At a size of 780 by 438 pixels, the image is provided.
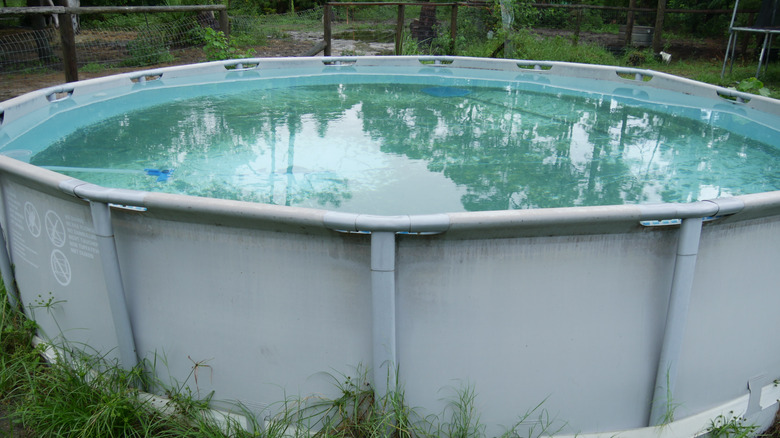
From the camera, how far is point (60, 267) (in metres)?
2.23

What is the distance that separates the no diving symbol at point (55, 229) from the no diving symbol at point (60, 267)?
4 cm

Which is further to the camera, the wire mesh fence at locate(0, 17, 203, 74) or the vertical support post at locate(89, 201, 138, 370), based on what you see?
the wire mesh fence at locate(0, 17, 203, 74)

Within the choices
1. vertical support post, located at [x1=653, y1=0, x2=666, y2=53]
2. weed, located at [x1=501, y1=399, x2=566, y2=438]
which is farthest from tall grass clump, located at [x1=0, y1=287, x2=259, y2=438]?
vertical support post, located at [x1=653, y1=0, x2=666, y2=53]

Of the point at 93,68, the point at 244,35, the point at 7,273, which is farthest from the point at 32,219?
the point at 244,35

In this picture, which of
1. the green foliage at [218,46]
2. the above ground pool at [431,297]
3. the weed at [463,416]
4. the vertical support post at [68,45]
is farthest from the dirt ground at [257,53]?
the weed at [463,416]

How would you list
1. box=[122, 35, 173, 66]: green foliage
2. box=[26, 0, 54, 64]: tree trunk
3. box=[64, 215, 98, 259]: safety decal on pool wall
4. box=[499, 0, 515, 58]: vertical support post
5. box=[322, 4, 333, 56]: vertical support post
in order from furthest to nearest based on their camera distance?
1. box=[122, 35, 173, 66]: green foliage
2. box=[26, 0, 54, 64]: tree trunk
3. box=[499, 0, 515, 58]: vertical support post
4. box=[322, 4, 333, 56]: vertical support post
5. box=[64, 215, 98, 259]: safety decal on pool wall

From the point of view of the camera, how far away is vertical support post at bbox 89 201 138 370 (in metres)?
1.93

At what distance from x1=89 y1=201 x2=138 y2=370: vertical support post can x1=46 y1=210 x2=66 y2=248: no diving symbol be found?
0.26 m

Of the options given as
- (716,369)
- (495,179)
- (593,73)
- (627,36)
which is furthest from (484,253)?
(627,36)

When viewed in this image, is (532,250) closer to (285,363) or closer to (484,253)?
(484,253)

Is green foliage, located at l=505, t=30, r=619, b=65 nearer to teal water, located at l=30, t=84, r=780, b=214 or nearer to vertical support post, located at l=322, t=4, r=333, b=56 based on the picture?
vertical support post, located at l=322, t=4, r=333, b=56

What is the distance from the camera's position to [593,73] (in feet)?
20.7

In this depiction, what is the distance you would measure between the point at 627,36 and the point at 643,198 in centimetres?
1117

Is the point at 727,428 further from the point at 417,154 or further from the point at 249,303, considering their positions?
the point at 417,154
